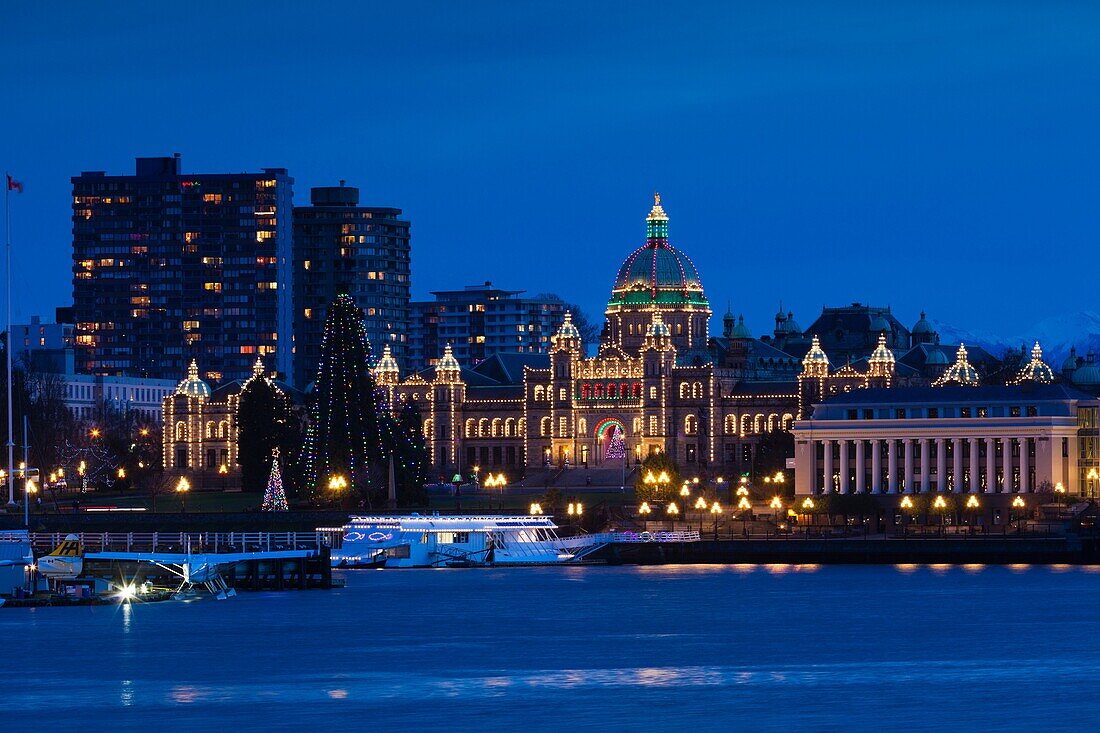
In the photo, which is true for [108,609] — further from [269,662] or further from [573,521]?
[573,521]

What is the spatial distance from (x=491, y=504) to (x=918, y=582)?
55068 mm

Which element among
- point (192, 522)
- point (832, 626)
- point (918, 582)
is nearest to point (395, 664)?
point (832, 626)

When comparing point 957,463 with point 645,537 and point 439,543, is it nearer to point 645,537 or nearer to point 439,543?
point 645,537

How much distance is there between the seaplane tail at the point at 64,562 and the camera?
123312 mm

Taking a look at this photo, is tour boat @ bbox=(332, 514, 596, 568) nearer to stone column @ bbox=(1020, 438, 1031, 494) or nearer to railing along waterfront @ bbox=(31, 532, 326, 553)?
railing along waterfront @ bbox=(31, 532, 326, 553)

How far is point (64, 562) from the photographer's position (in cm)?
12356

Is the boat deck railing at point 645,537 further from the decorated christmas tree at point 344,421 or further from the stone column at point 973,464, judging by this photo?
the stone column at point 973,464

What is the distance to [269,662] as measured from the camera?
9362cm

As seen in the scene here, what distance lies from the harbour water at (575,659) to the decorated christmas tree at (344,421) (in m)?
35.7

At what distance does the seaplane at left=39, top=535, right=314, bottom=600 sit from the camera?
123375 millimetres

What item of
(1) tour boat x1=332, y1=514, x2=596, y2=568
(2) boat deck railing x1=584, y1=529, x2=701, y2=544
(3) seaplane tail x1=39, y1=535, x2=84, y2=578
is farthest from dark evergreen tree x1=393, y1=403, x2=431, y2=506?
(3) seaplane tail x1=39, y1=535, x2=84, y2=578

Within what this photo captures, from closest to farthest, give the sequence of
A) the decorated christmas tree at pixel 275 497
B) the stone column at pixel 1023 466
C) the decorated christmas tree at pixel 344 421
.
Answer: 1. the decorated christmas tree at pixel 275 497
2. the decorated christmas tree at pixel 344 421
3. the stone column at pixel 1023 466

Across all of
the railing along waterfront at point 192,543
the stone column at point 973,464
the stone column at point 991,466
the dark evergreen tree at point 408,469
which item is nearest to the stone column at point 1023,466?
the stone column at point 991,466

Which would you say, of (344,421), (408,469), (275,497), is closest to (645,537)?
(408,469)
